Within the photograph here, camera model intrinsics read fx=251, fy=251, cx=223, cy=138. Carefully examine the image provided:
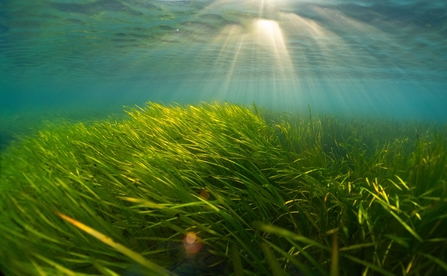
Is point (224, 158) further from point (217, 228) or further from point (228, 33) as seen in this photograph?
point (228, 33)

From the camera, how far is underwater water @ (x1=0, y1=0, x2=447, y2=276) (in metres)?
1.48

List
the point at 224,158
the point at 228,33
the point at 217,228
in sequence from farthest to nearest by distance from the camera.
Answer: the point at 228,33 < the point at 224,158 < the point at 217,228

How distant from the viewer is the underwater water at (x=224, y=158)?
148 centimetres

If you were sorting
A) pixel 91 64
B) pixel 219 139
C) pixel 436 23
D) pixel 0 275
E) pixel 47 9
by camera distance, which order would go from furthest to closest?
pixel 91 64 < pixel 436 23 < pixel 47 9 < pixel 219 139 < pixel 0 275

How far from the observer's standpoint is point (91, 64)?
27.2 meters

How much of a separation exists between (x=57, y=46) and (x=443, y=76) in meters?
39.2

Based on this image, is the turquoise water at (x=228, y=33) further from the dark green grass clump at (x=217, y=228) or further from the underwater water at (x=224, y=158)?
the dark green grass clump at (x=217, y=228)

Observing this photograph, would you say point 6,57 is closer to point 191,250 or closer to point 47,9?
point 47,9

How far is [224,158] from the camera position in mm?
2547

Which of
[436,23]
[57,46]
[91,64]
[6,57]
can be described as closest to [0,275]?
[436,23]

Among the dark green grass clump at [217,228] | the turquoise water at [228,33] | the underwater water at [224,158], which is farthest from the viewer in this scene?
the turquoise water at [228,33]

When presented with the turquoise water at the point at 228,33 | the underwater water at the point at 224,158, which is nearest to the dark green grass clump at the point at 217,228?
the underwater water at the point at 224,158

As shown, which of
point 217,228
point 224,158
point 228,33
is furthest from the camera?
point 228,33

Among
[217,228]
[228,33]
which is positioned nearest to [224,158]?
[217,228]
